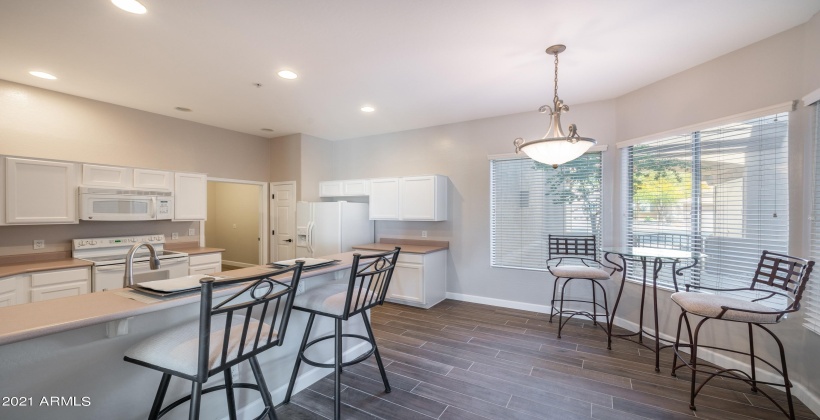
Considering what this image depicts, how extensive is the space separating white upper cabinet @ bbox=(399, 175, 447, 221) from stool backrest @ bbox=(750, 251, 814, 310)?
317cm

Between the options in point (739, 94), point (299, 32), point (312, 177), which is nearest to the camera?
point (299, 32)

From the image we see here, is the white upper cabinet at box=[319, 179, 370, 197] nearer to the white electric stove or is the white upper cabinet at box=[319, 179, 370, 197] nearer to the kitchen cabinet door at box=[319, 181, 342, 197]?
the kitchen cabinet door at box=[319, 181, 342, 197]

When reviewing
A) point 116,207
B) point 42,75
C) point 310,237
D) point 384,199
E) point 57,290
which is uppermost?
point 42,75

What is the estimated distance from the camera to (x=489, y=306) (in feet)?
14.6

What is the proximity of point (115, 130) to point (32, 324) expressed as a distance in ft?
13.0

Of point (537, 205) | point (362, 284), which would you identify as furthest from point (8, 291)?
point (537, 205)

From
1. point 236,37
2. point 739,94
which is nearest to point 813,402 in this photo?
point 739,94

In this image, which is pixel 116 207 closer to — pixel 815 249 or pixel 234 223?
pixel 234 223

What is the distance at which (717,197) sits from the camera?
283 centimetres

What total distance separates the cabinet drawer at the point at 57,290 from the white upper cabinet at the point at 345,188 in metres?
3.16

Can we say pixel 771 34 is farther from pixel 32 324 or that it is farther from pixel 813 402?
pixel 32 324

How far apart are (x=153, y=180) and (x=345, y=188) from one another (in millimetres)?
2544

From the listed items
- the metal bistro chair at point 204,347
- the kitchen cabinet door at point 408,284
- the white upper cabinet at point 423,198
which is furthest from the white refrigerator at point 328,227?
the metal bistro chair at point 204,347

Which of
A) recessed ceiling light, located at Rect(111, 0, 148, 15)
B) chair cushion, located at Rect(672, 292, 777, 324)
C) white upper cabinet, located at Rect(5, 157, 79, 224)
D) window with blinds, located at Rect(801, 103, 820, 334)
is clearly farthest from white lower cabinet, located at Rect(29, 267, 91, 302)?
window with blinds, located at Rect(801, 103, 820, 334)
